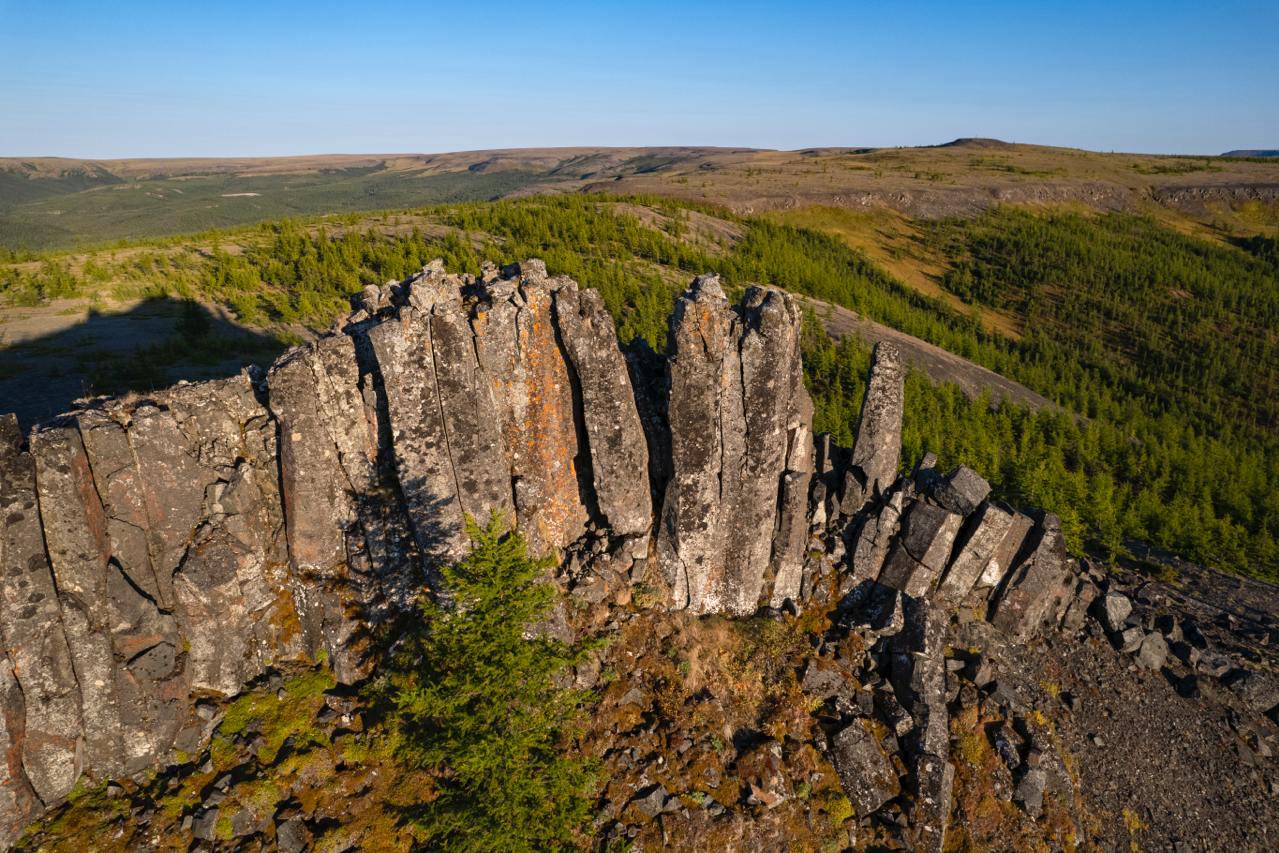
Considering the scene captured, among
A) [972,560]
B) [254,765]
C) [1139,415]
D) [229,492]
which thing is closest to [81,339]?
[229,492]

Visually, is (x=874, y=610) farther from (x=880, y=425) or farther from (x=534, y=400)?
(x=534, y=400)

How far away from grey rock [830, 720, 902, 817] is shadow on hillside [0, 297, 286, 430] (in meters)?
31.2

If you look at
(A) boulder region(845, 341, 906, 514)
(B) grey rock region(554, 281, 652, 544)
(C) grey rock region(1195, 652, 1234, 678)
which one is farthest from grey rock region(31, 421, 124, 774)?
(C) grey rock region(1195, 652, 1234, 678)

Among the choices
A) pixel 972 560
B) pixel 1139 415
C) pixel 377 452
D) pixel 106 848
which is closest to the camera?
pixel 106 848

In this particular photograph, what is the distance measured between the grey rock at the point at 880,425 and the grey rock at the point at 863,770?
9.34 meters

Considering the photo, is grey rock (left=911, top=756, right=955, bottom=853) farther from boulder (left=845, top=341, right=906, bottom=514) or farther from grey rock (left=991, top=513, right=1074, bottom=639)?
boulder (left=845, top=341, right=906, bottom=514)

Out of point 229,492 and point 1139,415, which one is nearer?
point 229,492

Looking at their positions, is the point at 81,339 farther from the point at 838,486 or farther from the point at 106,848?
the point at 838,486

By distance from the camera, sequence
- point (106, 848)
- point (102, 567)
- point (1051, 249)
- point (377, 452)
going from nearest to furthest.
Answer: point (106, 848)
point (102, 567)
point (377, 452)
point (1051, 249)

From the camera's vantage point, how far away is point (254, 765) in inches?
671

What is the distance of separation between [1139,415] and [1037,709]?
61.7 meters

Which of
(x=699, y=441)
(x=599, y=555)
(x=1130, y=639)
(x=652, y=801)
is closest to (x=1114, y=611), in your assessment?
(x=1130, y=639)

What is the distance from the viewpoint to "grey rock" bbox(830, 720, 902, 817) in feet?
62.0

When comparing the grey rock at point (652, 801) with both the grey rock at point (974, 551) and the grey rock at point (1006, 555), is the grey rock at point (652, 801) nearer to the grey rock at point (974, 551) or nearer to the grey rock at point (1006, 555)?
the grey rock at point (974, 551)
